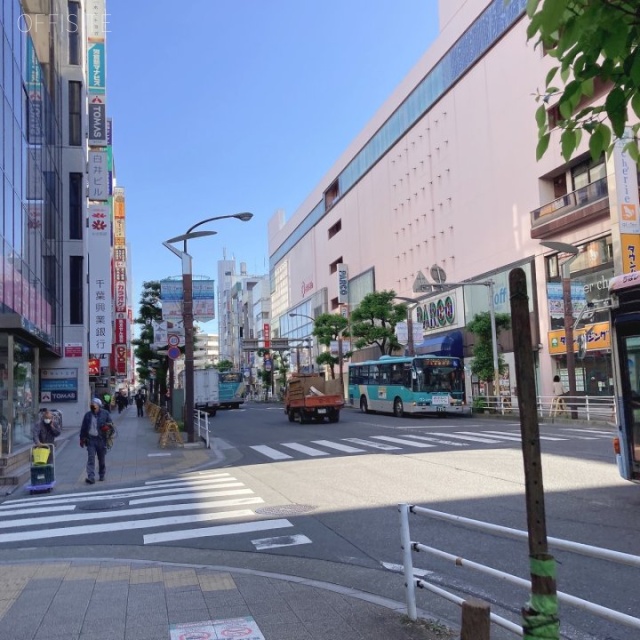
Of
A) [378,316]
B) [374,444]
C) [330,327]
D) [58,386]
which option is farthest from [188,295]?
[330,327]

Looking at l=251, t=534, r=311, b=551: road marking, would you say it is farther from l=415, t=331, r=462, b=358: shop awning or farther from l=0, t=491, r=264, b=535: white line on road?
l=415, t=331, r=462, b=358: shop awning

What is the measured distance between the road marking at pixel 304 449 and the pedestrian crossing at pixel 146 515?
14.8 ft

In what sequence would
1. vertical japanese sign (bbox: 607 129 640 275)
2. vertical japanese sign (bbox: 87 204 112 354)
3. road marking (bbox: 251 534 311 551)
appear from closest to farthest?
road marking (bbox: 251 534 311 551) → vertical japanese sign (bbox: 607 129 640 275) → vertical japanese sign (bbox: 87 204 112 354)

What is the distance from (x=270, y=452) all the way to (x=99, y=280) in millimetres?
24358

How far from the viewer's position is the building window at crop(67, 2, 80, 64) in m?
38.1

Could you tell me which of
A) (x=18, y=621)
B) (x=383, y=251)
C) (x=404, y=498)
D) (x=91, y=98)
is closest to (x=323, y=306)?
(x=383, y=251)

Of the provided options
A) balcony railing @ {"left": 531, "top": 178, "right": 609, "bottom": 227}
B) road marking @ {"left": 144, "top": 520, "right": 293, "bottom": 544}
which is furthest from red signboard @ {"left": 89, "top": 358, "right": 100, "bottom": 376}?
road marking @ {"left": 144, "top": 520, "right": 293, "bottom": 544}

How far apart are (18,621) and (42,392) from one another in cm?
3203

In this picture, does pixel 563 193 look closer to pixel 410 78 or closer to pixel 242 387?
pixel 410 78

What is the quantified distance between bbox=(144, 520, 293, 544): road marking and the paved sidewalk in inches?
49.1

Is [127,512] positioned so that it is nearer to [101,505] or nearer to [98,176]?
[101,505]

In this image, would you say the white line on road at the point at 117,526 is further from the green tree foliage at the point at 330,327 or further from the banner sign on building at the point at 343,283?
the banner sign on building at the point at 343,283

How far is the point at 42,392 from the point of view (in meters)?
35.1

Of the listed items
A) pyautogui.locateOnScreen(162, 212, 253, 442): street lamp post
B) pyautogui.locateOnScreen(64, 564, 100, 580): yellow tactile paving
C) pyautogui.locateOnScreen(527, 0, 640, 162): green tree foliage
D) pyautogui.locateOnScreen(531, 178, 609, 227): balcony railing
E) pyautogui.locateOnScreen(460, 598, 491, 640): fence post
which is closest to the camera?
pyautogui.locateOnScreen(527, 0, 640, 162): green tree foliage
